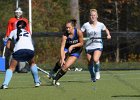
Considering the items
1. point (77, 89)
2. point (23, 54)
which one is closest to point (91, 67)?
point (77, 89)

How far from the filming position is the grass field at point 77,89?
13.7 metres

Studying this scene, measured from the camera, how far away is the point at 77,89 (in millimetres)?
15398

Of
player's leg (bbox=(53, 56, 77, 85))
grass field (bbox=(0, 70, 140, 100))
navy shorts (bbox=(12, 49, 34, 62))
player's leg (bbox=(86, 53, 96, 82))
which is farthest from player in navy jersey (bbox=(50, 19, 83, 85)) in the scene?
player's leg (bbox=(86, 53, 96, 82))

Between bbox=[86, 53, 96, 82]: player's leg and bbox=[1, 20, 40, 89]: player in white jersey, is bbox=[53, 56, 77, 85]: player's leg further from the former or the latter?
bbox=[86, 53, 96, 82]: player's leg

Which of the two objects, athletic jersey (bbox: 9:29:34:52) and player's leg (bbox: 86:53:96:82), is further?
player's leg (bbox: 86:53:96:82)

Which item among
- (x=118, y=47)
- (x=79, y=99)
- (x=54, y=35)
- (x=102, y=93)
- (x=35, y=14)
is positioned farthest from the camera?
(x=35, y=14)

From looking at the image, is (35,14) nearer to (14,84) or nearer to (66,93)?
(14,84)

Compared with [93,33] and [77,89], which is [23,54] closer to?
[77,89]

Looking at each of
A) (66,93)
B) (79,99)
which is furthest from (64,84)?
(79,99)

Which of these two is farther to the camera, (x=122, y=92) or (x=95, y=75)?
(x=95, y=75)

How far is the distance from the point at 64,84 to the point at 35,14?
72.3 ft

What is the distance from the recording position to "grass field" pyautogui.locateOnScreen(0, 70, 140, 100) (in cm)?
1370

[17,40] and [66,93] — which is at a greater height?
[17,40]

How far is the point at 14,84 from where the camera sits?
17.3 meters
